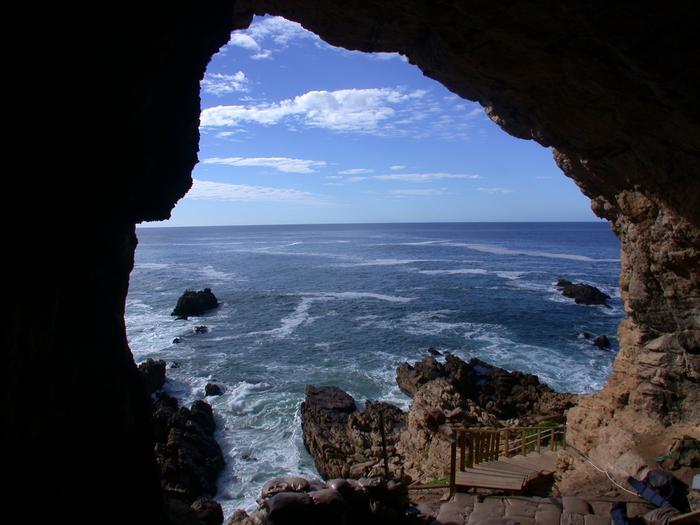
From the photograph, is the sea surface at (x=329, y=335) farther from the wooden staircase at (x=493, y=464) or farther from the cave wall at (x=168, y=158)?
the cave wall at (x=168, y=158)

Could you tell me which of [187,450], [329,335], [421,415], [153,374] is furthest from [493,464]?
[329,335]

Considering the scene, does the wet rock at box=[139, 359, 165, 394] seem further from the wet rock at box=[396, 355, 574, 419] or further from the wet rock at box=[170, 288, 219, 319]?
the wet rock at box=[170, 288, 219, 319]

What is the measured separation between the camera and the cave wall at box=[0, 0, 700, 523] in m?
6.11

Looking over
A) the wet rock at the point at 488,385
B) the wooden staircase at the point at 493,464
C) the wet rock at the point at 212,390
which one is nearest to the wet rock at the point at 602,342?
the wet rock at the point at 488,385

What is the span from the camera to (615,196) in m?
12.0

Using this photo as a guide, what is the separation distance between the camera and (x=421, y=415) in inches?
804

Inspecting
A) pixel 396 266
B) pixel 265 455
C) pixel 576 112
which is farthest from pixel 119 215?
pixel 396 266

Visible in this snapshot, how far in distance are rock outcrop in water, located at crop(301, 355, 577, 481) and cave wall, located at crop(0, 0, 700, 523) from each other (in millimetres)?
7280

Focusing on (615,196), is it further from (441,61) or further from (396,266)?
(396,266)

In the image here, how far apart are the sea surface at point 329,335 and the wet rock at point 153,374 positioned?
2.33 feet

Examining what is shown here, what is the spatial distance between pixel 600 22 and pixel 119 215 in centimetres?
864

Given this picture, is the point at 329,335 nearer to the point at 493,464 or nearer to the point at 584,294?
the point at 493,464

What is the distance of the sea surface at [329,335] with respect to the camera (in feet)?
79.4

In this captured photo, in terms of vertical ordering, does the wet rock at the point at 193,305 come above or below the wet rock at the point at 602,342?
below
